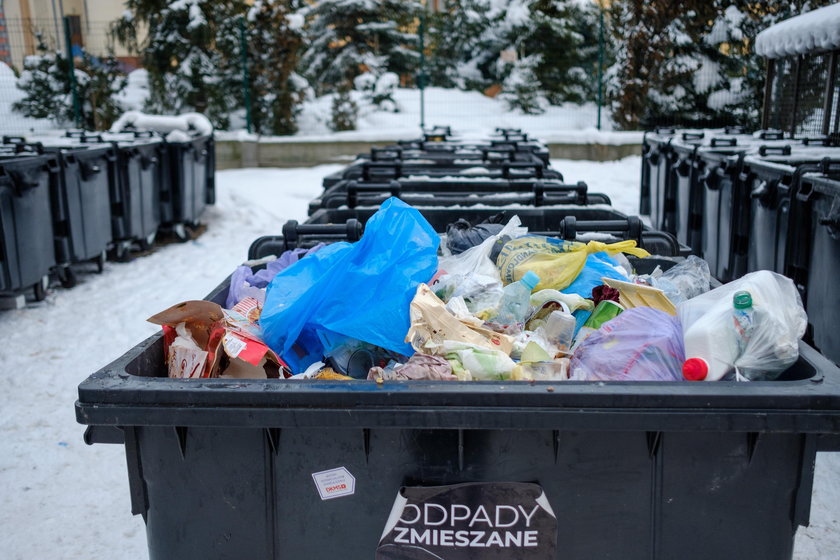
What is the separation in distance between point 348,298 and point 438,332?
0.96ft

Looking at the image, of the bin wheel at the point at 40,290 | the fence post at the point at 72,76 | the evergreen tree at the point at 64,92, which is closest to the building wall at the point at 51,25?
the evergreen tree at the point at 64,92

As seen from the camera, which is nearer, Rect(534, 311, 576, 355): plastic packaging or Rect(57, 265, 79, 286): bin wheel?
Rect(534, 311, 576, 355): plastic packaging

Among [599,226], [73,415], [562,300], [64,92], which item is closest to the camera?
[562,300]

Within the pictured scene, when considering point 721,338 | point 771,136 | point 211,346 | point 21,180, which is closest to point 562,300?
point 721,338

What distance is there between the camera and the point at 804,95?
9.35 m

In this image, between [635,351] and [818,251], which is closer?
[635,351]

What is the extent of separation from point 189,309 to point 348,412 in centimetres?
76

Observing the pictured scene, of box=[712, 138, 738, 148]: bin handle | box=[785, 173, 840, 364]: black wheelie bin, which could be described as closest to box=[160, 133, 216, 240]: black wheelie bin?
box=[712, 138, 738, 148]: bin handle

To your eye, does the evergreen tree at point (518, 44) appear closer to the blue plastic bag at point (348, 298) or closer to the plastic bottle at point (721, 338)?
the blue plastic bag at point (348, 298)

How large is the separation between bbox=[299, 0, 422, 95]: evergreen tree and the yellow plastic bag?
1818 centimetres

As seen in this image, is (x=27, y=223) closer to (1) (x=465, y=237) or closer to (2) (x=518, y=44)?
(1) (x=465, y=237)

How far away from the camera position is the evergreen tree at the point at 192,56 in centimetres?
1672

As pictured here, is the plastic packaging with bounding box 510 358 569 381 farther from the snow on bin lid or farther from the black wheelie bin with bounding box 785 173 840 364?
the snow on bin lid

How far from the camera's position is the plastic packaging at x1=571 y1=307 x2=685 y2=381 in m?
1.81
